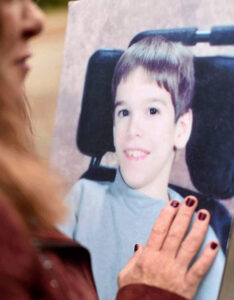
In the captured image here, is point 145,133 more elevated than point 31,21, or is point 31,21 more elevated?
point 31,21

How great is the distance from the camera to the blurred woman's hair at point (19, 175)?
580mm

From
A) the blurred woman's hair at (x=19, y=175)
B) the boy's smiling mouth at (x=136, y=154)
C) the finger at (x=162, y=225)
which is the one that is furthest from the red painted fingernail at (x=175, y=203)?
the blurred woman's hair at (x=19, y=175)

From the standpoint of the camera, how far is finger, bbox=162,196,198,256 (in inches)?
30.6

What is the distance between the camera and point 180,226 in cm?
78

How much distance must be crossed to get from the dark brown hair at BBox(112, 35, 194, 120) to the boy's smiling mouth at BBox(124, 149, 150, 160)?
93 mm

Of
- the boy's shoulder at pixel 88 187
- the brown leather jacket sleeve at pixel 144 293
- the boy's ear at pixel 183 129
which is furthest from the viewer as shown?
the boy's shoulder at pixel 88 187

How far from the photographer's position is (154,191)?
865 millimetres

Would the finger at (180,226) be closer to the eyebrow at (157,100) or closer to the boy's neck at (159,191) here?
the boy's neck at (159,191)

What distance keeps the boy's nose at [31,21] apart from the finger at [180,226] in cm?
37

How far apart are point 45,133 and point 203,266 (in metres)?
0.53

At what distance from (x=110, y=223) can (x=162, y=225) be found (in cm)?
14

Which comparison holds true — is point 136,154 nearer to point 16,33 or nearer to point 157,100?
point 157,100

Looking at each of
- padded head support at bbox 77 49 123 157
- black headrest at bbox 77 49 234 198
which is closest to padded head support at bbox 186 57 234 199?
black headrest at bbox 77 49 234 198

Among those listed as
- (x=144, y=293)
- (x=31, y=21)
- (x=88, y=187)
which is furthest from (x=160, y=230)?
(x=31, y=21)
